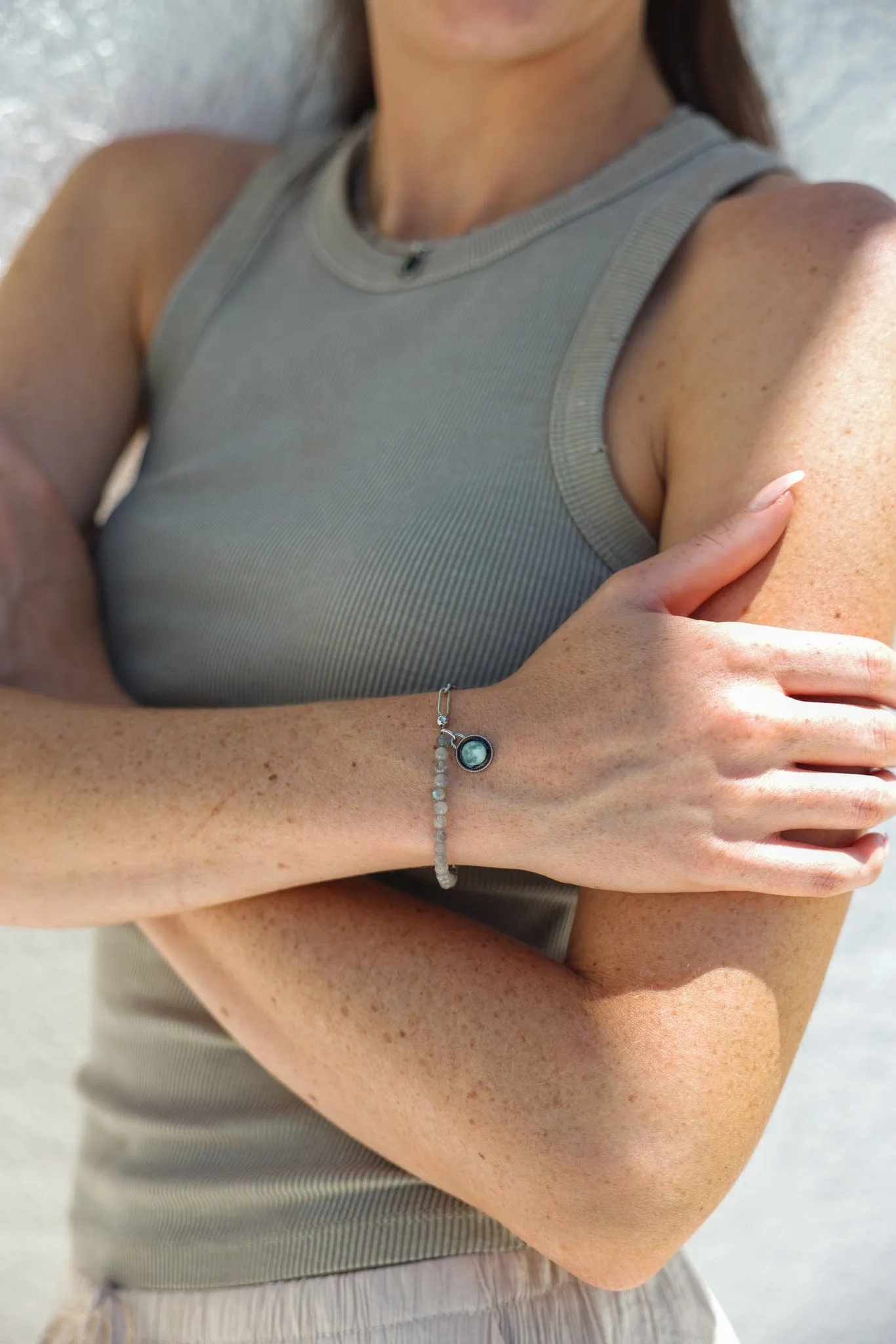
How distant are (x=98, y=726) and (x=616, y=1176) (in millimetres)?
493

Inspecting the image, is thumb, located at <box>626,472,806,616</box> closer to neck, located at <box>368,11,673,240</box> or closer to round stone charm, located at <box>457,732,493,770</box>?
round stone charm, located at <box>457,732,493,770</box>

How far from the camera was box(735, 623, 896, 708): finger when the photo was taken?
814 mm

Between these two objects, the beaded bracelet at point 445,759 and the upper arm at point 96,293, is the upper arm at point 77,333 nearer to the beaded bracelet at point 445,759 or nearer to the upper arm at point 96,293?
the upper arm at point 96,293

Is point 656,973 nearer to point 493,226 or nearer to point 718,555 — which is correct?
point 718,555

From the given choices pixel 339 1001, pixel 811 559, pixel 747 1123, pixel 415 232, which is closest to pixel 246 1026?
pixel 339 1001

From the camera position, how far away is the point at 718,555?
852 millimetres

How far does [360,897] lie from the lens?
95 centimetres

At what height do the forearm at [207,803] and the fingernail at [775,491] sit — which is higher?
the fingernail at [775,491]

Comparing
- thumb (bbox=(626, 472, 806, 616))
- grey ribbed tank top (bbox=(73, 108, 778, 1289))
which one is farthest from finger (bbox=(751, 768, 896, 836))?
grey ribbed tank top (bbox=(73, 108, 778, 1289))

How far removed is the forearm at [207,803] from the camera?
2.88 feet

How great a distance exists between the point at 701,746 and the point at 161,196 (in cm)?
95

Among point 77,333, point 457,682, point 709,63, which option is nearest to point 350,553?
point 457,682

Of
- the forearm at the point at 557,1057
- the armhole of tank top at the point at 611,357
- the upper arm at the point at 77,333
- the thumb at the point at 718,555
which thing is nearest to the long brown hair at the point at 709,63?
the armhole of tank top at the point at 611,357

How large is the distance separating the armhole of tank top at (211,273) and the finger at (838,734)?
805 millimetres
